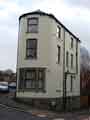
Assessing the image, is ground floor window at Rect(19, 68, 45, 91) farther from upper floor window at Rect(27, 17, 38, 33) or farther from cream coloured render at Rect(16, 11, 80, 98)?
upper floor window at Rect(27, 17, 38, 33)

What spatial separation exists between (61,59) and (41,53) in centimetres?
399

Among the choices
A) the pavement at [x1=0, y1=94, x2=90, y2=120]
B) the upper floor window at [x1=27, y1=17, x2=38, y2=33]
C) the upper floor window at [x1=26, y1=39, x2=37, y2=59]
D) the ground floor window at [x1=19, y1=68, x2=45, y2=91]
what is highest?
the upper floor window at [x1=27, y1=17, x2=38, y2=33]

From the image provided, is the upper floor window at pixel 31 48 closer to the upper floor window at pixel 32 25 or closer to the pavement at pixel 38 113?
the upper floor window at pixel 32 25

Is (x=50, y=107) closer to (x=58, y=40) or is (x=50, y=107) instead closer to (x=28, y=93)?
(x=28, y=93)

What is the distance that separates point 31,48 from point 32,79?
343cm

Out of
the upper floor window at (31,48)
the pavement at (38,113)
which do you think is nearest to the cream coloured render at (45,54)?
the upper floor window at (31,48)

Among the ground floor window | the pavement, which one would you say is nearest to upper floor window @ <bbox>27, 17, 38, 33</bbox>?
the ground floor window

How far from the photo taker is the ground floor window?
1133 inches

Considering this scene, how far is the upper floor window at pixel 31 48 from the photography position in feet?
96.6

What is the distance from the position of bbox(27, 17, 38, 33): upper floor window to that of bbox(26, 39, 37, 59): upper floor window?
44.6 inches

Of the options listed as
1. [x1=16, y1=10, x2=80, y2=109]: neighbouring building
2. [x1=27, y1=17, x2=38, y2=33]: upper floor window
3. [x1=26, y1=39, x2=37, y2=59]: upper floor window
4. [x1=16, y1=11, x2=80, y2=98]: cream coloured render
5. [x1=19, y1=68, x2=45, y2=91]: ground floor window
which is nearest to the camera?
[x1=19, y1=68, x2=45, y2=91]: ground floor window

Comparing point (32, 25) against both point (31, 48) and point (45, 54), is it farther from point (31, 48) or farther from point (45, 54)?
point (45, 54)

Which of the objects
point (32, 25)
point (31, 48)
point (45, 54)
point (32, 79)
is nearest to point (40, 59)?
point (45, 54)

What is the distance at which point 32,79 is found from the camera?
28.9m
